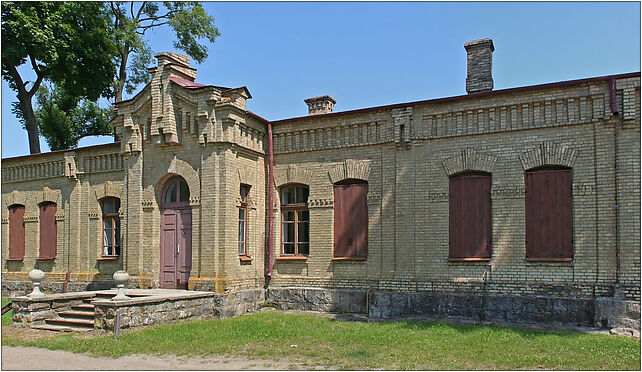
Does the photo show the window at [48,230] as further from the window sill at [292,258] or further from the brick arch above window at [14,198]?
the window sill at [292,258]

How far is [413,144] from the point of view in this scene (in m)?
12.8

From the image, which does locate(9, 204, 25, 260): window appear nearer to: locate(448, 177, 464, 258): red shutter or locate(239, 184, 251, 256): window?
locate(239, 184, 251, 256): window

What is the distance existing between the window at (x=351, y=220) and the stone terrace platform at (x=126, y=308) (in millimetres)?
2660

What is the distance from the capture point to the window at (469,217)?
12.0 metres

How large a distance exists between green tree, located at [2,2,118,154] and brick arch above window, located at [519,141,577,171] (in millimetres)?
18097

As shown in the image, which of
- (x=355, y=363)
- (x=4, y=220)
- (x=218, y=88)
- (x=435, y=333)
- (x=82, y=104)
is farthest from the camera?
(x=82, y=104)

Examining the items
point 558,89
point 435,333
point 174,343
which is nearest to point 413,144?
point 558,89

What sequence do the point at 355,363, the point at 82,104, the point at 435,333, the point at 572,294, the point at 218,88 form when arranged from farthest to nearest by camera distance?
the point at 82,104, the point at 218,88, the point at 572,294, the point at 435,333, the point at 355,363

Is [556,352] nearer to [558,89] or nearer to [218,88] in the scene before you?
[558,89]

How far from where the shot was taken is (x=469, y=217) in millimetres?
12188

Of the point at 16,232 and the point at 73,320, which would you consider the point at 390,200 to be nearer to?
the point at 73,320

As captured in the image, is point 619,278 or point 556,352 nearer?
point 556,352

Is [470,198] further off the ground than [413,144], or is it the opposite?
[413,144]

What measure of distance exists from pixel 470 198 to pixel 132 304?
24.9 ft
